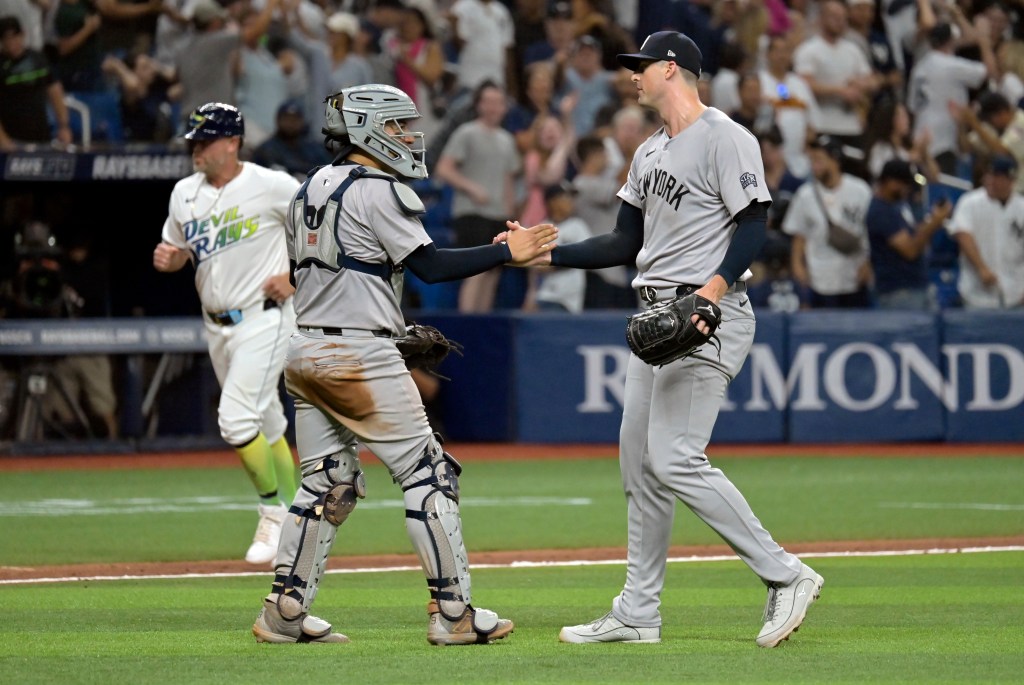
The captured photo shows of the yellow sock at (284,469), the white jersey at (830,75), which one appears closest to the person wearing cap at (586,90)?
the white jersey at (830,75)

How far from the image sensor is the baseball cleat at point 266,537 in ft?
30.0

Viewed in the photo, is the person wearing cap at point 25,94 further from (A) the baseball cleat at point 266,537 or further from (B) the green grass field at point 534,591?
(A) the baseball cleat at point 266,537

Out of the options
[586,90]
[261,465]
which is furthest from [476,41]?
[261,465]

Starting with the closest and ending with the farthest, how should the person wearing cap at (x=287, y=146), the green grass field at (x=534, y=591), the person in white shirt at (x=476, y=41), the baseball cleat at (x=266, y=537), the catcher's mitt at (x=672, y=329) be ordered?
the green grass field at (x=534, y=591), the catcher's mitt at (x=672, y=329), the baseball cleat at (x=266, y=537), the person wearing cap at (x=287, y=146), the person in white shirt at (x=476, y=41)

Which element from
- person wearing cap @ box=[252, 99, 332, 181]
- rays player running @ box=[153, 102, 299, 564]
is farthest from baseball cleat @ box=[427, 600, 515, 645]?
person wearing cap @ box=[252, 99, 332, 181]

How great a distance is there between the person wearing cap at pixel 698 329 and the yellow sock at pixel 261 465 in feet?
11.1

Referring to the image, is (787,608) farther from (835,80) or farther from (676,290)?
(835,80)

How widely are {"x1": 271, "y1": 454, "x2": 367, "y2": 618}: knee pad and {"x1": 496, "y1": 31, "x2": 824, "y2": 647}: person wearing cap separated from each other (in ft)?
3.28

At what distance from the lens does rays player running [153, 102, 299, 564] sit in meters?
9.23

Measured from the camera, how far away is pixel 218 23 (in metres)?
15.8

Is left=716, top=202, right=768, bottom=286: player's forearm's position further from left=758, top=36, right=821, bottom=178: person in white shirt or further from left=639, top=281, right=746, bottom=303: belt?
left=758, top=36, right=821, bottom=178: person in white shirt

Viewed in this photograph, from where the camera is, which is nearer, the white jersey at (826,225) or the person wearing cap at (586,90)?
the white jersey at (826,225)

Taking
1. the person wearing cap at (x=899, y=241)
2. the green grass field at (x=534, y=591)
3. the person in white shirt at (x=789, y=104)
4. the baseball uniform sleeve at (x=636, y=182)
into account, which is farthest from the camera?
the person in white shirt at (x=789, y=104)

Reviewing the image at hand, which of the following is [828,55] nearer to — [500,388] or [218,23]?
[500,388]
